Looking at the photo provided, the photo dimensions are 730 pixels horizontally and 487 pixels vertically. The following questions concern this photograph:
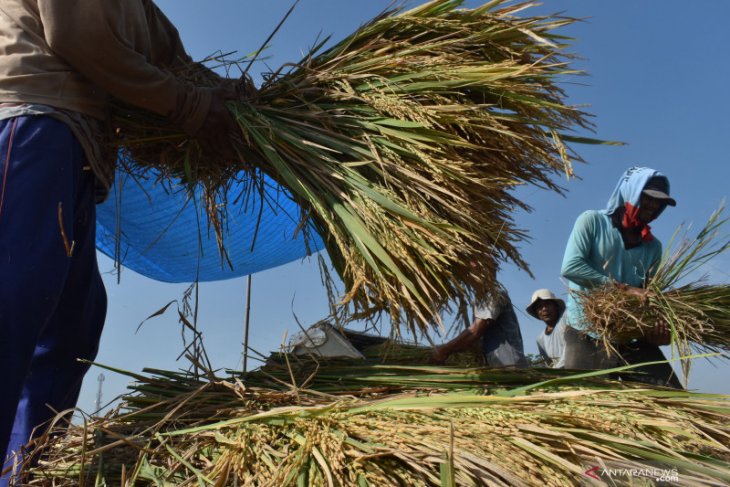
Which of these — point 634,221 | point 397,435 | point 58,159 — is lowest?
point 397,435

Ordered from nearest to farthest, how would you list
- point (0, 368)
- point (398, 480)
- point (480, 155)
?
1. point (398, 480)
2. point (0, 368)
3. point (480, 155)

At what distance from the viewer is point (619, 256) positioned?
3473mm

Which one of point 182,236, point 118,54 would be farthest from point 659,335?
point 182,236

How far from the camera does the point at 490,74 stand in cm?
182

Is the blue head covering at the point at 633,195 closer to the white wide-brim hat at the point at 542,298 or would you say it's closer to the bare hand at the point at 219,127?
the white wide-brim hat at the point at 542,298

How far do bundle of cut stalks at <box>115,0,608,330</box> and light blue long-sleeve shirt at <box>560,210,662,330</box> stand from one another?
5.08 feet

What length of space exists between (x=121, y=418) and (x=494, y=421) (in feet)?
3.07

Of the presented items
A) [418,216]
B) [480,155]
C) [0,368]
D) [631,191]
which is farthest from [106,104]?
[631,191]

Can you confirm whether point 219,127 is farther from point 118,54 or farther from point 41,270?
point 41,270

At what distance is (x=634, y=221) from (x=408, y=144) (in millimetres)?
2321

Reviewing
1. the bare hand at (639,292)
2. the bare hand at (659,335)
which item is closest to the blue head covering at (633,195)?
the bare hand at (639,292)

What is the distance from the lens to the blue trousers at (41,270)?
1505mm

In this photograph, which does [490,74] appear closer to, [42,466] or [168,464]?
[168,464]

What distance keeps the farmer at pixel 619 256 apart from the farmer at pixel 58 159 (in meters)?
2.23
